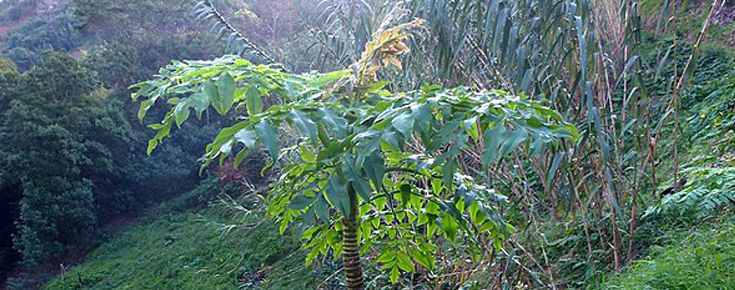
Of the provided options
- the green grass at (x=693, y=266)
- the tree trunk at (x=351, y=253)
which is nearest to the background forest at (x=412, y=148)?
the green grass at (x=693, y=266)

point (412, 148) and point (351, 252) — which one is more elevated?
point (351, 252)

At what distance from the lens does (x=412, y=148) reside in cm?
354

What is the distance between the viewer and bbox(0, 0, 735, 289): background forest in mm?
2443

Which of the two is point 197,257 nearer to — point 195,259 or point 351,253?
point 195,259

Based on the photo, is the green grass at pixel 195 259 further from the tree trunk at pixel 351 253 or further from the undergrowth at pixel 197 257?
the tree trunk at pixel 351 253

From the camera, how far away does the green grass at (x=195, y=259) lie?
19.5 ft

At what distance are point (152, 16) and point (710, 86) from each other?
35.6 feet

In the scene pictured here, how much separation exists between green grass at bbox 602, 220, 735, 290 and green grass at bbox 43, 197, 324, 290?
3200 millimetres

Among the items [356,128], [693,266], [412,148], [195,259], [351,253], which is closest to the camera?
[356,128]

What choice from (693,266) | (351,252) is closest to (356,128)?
(351,252)

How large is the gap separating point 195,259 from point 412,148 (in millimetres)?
4919

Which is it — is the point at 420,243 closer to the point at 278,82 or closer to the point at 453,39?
the point at 278,82

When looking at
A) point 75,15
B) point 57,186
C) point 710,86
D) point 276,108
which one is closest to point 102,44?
point 75,15

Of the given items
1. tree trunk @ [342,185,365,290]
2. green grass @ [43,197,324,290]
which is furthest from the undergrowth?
tree trunk @ [342,185,365,290]
